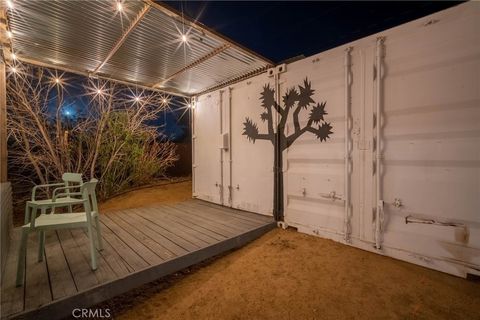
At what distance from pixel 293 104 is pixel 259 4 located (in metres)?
4.45

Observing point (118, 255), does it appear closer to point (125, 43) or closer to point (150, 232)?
point (150, 232)

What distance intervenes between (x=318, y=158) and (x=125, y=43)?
3882 mm

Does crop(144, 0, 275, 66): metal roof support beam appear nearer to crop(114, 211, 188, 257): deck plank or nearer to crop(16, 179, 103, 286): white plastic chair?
crop(16, 179, 103, 286): white plastic chair

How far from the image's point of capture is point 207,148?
6.00 meters

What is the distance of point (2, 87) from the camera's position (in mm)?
3508

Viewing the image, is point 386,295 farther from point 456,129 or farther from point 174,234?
point 174,234

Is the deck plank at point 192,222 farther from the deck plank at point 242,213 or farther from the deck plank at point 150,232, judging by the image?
the deck plank at point 242,213

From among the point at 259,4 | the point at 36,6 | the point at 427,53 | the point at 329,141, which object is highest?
the point at 259,4

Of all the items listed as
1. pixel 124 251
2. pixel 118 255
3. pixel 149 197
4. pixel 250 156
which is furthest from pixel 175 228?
pixel 149 197

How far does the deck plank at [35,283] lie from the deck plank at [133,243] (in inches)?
35.8

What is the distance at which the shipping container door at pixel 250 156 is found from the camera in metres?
4.54

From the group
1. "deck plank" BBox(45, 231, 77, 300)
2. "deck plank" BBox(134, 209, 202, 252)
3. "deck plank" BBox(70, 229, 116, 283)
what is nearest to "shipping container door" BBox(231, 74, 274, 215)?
"deck plank" BBox(134, 209, 202, 252)

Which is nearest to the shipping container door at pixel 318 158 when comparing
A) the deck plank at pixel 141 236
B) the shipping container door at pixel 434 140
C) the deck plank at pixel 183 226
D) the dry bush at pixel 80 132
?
the shipping container door at pixel 434 140

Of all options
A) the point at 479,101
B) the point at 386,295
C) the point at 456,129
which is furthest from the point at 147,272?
the point at 479,101
